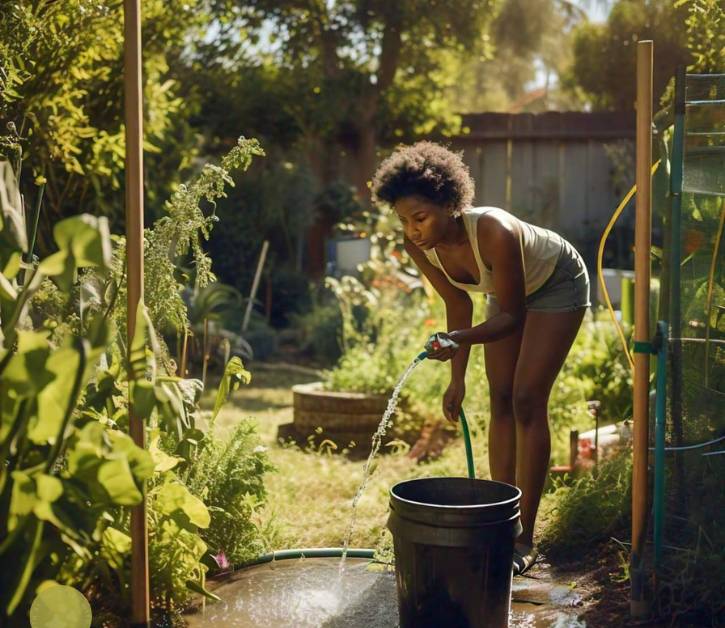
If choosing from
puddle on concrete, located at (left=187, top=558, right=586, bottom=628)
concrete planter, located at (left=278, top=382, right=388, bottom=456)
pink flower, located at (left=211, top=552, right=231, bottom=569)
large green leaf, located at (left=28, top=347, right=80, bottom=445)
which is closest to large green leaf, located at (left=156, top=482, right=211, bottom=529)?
puddle on concrete, located at (left=187, top=558, right=586, bottom=628)

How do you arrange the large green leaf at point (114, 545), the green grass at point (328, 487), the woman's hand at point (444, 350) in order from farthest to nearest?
the green grass at point (328, 487) < the woman's hand at point (444, 350) < the large green leaf at point (114, 545)

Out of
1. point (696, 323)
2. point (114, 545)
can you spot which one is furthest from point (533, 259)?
point (114, 545)

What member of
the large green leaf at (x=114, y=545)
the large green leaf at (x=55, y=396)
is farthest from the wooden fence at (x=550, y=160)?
the large green leaf at (x=55, y=396)

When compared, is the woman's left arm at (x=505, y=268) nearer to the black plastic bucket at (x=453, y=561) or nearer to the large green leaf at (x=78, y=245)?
the black plastic bucket at (x=453, y=561)

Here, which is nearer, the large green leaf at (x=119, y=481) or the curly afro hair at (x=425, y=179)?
the large green leaf at (x=119, y=481)

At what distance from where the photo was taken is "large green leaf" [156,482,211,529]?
2506 millimetres

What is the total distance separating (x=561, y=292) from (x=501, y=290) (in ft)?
1.21

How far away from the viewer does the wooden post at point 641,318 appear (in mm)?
2508

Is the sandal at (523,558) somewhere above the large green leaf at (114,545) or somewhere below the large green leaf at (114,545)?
below

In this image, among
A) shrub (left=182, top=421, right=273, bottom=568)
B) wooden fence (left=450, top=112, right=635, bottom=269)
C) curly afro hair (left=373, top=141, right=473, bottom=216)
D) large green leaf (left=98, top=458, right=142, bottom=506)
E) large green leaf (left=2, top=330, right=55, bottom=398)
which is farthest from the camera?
wooden fence (left=450, top=112, right=635, bottom=269)

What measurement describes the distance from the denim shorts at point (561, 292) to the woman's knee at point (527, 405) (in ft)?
0.92

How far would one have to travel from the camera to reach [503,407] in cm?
329

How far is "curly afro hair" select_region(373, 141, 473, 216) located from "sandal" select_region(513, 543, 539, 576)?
3.74ft

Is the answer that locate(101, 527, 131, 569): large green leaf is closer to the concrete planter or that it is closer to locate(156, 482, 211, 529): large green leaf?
locate(156, 482, 211, 529): large green leaf
